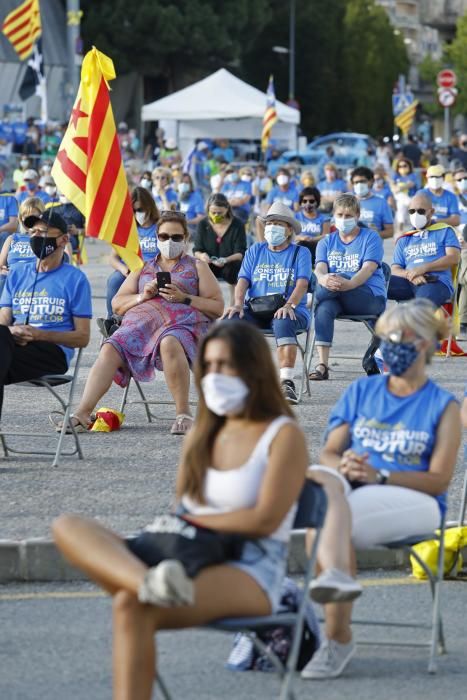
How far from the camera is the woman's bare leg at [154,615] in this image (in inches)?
187

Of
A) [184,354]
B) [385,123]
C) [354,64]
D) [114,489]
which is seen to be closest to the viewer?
[114,489]

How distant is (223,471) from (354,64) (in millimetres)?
83799

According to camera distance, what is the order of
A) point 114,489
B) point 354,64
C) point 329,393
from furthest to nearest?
1. point 354,64
2. point 329,393
3. point 114,489

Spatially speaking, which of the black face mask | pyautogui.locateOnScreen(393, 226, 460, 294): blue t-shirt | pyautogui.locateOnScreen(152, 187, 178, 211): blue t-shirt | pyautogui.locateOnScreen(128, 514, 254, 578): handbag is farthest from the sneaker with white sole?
pyautogui.locateOnScreen(152, 187, 178, 211): blue t-shirt

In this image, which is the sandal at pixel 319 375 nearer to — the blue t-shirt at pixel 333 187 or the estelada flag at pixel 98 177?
the estelada flag at pixel 98 177

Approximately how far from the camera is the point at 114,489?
29.4 feet

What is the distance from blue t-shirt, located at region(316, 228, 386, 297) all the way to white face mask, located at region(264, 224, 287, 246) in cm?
80

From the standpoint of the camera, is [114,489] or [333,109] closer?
[114,489]

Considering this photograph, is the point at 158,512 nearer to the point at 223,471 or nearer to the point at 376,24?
the point at 223,471

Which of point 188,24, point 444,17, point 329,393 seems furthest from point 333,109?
point 329,393

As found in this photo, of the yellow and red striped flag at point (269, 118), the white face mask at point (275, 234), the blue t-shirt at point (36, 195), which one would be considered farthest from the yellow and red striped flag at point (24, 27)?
the white face mask at point (275, 234)

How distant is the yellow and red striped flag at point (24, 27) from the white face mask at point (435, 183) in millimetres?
20961

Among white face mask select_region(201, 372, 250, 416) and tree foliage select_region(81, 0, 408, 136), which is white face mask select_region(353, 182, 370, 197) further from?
tree foliage select_region(81, 0, 408, 136)

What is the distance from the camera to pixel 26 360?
965 cm
